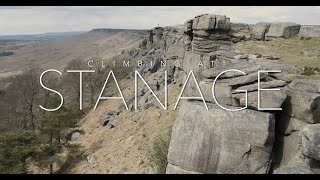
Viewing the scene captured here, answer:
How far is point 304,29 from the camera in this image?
1243 inches

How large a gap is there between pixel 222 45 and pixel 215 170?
20.0 meters

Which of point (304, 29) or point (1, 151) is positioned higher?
point (304, 29)

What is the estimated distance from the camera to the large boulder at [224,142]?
13641 mm

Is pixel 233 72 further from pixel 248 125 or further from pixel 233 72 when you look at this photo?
pixel 248 125

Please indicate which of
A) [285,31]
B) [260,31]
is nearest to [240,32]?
[260,31]

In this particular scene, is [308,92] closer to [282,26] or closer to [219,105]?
[219,105]

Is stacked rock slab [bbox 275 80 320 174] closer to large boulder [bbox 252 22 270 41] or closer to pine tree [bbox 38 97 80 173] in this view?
large boulder [bbox 252 22 270 41]

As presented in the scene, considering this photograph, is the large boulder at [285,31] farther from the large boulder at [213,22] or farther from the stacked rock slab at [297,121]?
the stacked rock slab at [297,121]

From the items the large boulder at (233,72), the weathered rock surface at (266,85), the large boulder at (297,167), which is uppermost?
the large boulder at (233,72)

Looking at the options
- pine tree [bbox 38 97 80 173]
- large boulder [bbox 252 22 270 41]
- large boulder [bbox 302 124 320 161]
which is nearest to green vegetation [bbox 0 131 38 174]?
pine tree [bbox 38 97 80 173]

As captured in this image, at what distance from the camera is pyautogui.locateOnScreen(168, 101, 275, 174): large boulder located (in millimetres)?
13641

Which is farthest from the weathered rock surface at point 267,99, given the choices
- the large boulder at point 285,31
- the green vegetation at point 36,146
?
the large boulder at point 285,31
